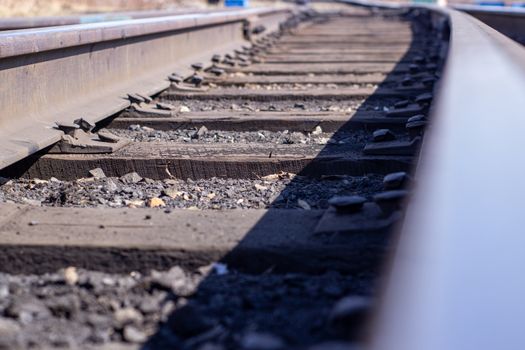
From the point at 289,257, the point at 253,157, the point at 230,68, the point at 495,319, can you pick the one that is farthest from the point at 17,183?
the point at 230,68

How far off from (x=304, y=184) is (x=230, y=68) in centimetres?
432

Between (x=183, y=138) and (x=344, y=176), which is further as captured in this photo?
(x=183, y=138)

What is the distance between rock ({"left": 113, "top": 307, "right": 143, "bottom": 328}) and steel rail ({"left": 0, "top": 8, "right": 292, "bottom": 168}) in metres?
1.37

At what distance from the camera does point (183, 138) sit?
4195 mm

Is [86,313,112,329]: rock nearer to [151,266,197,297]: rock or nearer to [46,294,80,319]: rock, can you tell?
[46,294,80,319]: rock

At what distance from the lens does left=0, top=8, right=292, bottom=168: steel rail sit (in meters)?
3.53

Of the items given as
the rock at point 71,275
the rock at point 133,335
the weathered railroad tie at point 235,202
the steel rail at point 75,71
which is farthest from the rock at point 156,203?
the rock at point 133,335

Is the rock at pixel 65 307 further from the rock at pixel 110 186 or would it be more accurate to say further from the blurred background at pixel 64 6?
the blurred background at pixel 64 6

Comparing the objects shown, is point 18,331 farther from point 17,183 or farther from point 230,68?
point 230,68

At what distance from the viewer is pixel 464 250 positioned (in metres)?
1.02

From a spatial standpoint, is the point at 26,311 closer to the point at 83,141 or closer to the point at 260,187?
the point at 260,187

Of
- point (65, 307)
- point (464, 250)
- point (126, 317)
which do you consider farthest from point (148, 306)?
point (464, 250)

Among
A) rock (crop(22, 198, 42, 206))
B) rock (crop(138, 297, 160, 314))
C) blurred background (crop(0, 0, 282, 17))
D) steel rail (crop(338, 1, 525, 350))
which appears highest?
steel rail (crop(338, 1, 525, 350))

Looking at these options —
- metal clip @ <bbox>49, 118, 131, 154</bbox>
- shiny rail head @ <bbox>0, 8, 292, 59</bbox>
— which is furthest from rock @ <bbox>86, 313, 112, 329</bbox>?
shiny rail head @ <bbox>0, 8, 292, 59</bbox>
